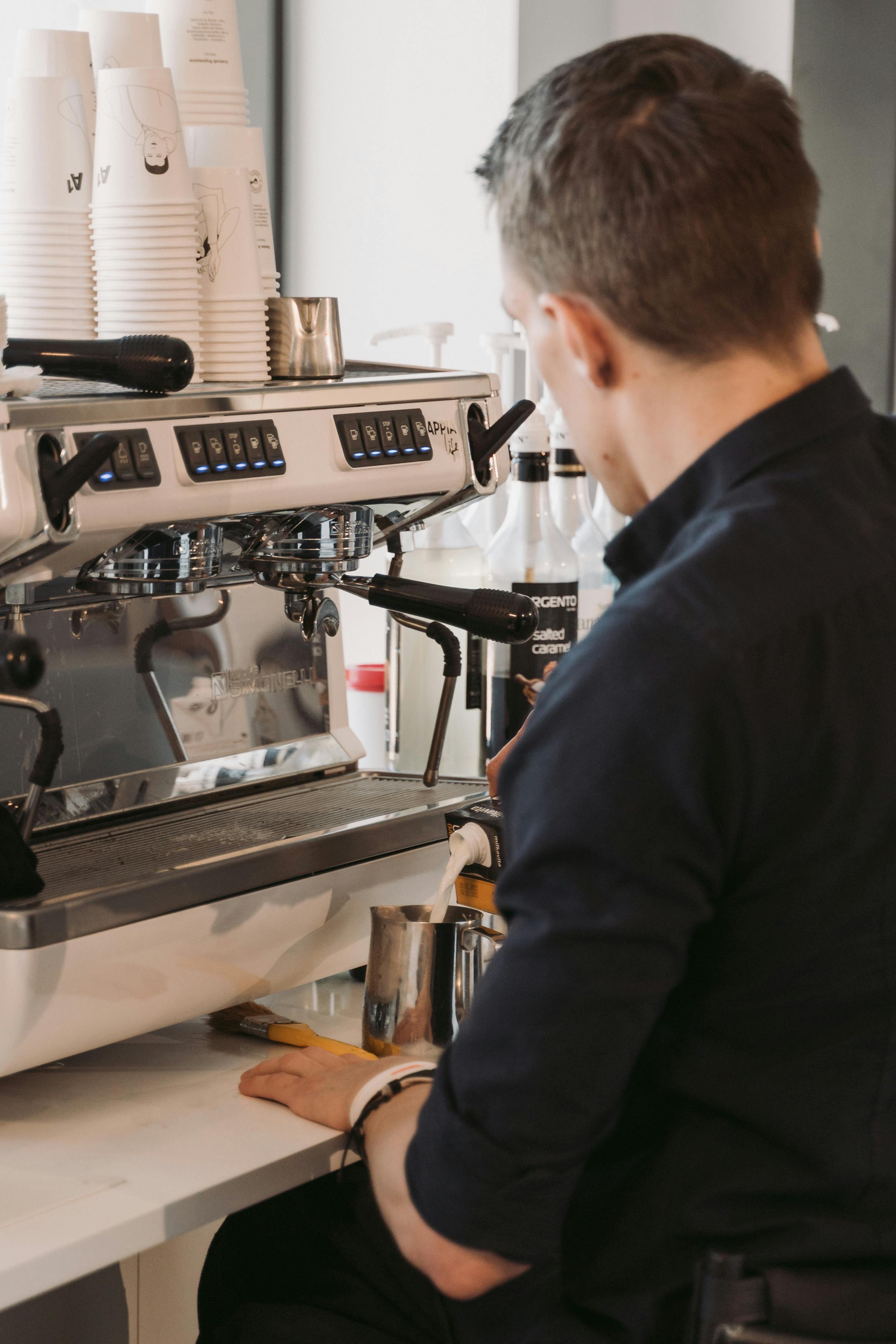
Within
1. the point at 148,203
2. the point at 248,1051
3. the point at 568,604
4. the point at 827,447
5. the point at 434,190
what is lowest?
the point at 248,1051

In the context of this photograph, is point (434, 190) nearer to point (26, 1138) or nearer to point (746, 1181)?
point (26, 1138)

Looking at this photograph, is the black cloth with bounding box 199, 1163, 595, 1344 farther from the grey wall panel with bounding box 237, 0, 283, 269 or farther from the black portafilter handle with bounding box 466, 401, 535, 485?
the grey wall panel with bounding box 237, 0, 283, 269

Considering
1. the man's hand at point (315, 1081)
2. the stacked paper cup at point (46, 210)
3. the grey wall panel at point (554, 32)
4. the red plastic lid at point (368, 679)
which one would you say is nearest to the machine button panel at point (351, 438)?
the stacked paper cup at point (46, 210)

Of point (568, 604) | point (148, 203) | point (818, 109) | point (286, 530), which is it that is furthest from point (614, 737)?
point (818, 109)

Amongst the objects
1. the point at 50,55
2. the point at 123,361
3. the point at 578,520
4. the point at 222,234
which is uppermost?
the point at 50,55

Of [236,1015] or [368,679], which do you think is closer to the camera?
[236,1015]

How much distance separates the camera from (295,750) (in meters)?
1.25

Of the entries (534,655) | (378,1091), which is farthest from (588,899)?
(534,655)

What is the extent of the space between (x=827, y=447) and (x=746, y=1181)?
35 centimetres

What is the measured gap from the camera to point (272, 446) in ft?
3.25

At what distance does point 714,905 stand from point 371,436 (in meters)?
0.52

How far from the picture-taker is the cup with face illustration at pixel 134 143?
1037 mm

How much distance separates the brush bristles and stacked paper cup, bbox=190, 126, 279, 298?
1.83 ft

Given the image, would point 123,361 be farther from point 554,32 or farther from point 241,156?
point 554,32
